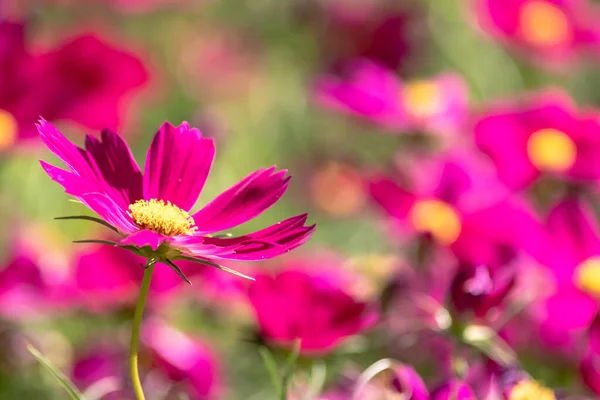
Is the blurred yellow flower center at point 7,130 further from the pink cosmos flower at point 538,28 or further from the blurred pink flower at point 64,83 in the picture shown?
the pink cosmos flower at point 538,28

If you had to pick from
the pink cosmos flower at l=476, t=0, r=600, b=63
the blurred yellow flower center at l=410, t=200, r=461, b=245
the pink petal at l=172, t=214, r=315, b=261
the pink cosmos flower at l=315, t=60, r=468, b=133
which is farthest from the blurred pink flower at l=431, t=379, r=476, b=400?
the pink cosmos flower at l=476, t=0, r=600, b=63

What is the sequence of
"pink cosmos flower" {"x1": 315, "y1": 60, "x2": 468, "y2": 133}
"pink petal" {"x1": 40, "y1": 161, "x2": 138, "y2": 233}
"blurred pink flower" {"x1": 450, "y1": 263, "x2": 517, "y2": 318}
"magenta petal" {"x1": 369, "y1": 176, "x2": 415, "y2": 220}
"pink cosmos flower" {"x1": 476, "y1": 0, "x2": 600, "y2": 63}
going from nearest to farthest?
1. "pink petal" {"x1": 40, "y1": 161, "x2": 138, "y2": 233}
2. "blurred pink flower" {"x1": 450, "y1": 263, "x2": 517, "y2": 318}
3. "magenta petal" {"x1": 369, "y1": 176, "x2": 415, "y2": 220}
4. "pink cosmos flower" {"x1": 315, "y1": 60, "x2": 468, "y2": 133}
5. "pink cosmos flower" {"x1": 476, "y1": 0, "x2": 600, "y2": 63}

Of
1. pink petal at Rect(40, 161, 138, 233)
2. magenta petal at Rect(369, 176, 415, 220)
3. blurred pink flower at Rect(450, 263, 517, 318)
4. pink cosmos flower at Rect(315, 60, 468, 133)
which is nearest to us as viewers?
pink petal at Rect(40, 161, 138, 233)

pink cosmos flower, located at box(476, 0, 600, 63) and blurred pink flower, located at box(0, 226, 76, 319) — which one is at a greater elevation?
blurred pink flower, located at box(0, 226, 76, 319)

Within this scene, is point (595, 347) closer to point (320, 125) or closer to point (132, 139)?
point (132, 139)


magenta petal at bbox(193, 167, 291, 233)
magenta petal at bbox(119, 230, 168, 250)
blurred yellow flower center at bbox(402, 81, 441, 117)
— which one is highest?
magenta petal at bbox(119, 230, 168, 250)

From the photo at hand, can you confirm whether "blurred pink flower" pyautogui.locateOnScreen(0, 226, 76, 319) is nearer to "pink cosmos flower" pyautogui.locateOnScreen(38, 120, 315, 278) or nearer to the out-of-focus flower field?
the out-of-focus flower field

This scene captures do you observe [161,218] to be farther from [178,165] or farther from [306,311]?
[306,311]
